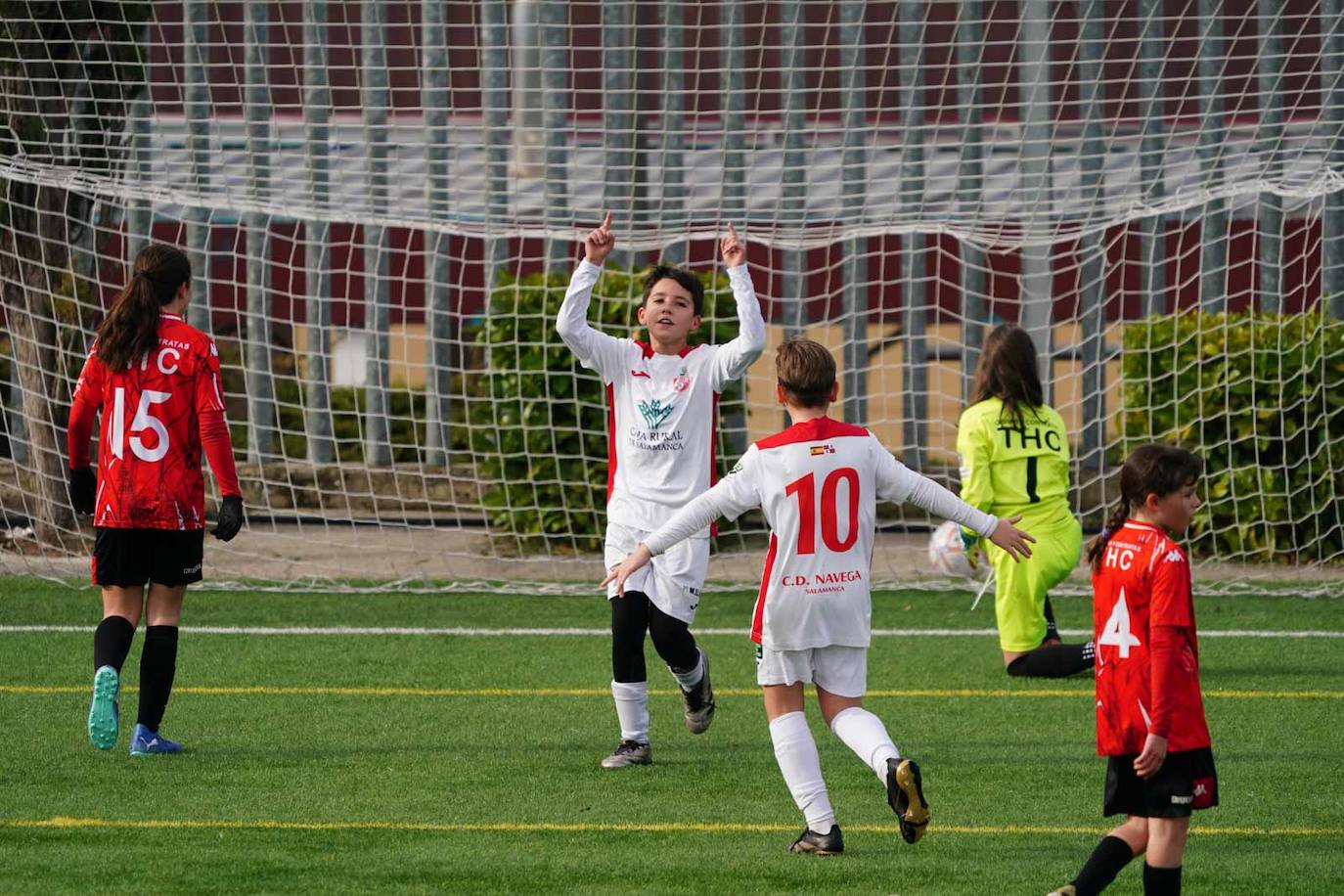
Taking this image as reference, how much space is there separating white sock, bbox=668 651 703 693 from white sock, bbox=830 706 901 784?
4.23ft

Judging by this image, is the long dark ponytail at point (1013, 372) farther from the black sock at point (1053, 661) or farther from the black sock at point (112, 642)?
the black sock at point (112, 642)

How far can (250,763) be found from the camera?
19.5 ft

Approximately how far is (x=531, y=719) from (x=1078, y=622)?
3.52 meters

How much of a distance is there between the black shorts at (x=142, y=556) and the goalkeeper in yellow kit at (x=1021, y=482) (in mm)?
3209

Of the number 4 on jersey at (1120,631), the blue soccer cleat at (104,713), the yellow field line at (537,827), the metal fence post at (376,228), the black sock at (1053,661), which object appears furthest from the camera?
the metal fence post at (376,228)

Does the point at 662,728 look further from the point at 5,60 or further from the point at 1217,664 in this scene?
the point at 5,60

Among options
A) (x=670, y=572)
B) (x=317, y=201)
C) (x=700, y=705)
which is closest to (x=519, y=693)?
(x=700, y=705)

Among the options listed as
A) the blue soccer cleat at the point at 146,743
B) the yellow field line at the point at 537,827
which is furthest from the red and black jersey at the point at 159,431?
the yellow field line at the point at 537,827

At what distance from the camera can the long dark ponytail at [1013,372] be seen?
7.50 m

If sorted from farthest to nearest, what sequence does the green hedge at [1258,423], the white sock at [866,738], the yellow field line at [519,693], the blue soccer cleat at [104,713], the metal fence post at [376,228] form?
the metal fence post at [376,228] < the green hedge at [1258,423] < the yellow field line at [519,693] < the blue soccer cleat at [104,713] < the white sock at [866,738]

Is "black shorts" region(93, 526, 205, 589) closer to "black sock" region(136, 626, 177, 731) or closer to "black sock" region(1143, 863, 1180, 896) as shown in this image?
"black sock" region(136, 626, 177, 731)

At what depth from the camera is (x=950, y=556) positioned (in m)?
10.2

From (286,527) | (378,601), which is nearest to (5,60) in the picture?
(286,527)

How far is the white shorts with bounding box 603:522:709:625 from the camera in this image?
5.93 metres
